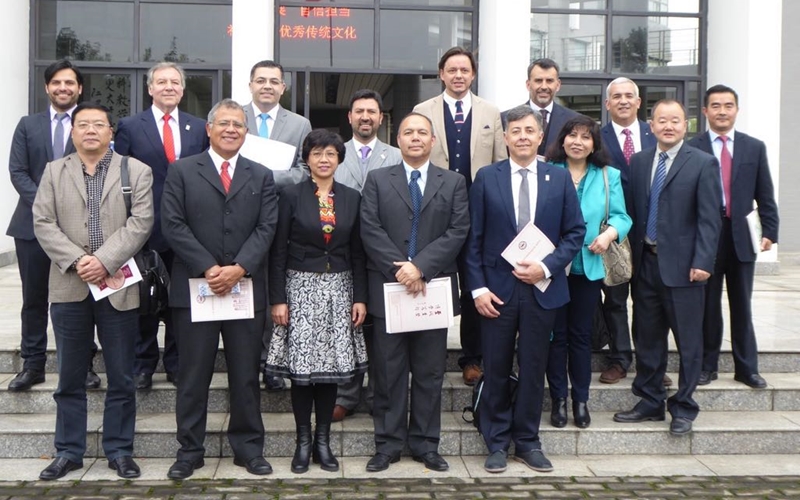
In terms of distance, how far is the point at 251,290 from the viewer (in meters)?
5.22

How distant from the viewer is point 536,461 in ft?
17.9

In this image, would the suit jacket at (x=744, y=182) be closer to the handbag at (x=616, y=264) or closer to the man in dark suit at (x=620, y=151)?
the man in dark suit at (x=620, y=151)

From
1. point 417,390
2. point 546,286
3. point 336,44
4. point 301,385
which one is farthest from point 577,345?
point 336,44

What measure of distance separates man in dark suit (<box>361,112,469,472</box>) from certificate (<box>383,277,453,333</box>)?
2.2 inches

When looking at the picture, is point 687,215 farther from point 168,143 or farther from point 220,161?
point 168,143

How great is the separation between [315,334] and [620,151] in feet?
8.78

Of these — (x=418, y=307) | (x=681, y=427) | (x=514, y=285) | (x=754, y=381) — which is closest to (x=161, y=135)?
(x=418, y=307)

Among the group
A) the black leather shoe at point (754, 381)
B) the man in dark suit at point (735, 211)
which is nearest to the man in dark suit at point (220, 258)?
the man in dark suit at point (735, 211)

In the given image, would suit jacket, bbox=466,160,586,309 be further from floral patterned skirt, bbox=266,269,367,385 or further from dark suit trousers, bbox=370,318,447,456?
floral patterned skirt, bbox=266,269,367,385

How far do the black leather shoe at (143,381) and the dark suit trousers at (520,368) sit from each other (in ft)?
7.47

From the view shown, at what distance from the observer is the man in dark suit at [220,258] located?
5.11 metres

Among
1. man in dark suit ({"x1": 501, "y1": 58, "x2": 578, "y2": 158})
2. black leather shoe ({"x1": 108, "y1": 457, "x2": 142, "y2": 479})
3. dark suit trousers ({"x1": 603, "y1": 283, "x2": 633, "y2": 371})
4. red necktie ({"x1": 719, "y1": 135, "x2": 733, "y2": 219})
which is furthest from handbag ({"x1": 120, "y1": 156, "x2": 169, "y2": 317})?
red necktie ({"x1": 719, "y1": 135, "x2": 733, "y2": 219})

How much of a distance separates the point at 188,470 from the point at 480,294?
202 cm

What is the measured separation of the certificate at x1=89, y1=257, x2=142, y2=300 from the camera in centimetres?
512
